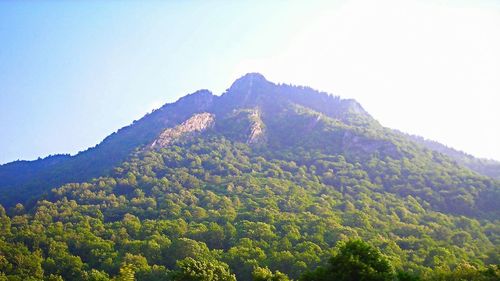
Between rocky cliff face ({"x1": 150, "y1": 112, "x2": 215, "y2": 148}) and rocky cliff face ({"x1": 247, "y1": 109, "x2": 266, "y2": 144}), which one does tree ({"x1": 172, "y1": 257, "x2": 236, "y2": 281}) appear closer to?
rocky cliff face ({"x1": 150, "y1": 112, "x2": 215, "y2": 148})

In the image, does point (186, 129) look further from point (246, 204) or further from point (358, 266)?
point (358, 266)

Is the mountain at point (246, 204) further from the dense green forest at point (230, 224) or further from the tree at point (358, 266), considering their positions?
the tree at point (358, 266)

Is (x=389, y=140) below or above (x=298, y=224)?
above

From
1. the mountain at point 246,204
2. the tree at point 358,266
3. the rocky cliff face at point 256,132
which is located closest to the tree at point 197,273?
the mountain at point 246,204

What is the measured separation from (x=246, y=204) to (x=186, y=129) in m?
74.3

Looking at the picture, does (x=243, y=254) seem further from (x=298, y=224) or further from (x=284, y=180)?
(x=284, y=180)

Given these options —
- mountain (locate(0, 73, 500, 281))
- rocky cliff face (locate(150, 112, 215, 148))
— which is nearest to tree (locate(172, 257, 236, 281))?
mountain (locate(0, 73, 500, 281))

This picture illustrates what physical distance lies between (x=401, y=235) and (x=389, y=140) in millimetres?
70805

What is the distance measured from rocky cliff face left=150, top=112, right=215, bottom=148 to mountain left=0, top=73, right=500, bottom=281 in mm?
655

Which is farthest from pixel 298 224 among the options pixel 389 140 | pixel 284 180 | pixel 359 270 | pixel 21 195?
pixel 21 195

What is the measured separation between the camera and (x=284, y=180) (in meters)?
128

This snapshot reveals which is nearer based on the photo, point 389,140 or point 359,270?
point 359,270

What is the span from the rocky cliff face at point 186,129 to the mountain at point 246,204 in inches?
25.8

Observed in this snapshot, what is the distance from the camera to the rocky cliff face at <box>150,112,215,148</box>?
159 meters
